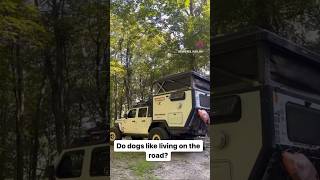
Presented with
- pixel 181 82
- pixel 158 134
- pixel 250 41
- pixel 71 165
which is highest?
pixel 250 41

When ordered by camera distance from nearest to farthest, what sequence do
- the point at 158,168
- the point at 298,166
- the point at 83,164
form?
the point at 158,168 → the point at 298,166 → the point at 83,164

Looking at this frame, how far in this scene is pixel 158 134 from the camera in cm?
318

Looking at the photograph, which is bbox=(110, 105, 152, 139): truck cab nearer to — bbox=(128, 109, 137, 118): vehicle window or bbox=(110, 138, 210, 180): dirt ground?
bbox=(128, 109, 137, 118): vehicle window

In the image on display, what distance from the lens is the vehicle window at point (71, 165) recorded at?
Result: 347 centimetres

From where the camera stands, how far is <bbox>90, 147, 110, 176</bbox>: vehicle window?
327cm

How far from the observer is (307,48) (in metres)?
3.48

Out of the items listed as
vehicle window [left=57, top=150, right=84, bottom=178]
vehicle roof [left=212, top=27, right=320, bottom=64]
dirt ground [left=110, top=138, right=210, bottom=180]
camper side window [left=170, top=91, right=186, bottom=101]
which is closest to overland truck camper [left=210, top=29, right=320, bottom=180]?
vehicle roof [left=212, top=27, right=320, bottom=64]

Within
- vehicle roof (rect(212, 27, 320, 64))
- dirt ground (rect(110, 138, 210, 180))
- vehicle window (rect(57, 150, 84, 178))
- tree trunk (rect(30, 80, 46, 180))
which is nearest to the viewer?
dirt ground (rect(110, 138, 210, 180))

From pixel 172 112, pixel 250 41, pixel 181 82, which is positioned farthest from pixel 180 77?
pixel 250 41

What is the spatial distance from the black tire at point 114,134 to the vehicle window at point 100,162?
4.8 inches

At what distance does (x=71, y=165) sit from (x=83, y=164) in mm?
99

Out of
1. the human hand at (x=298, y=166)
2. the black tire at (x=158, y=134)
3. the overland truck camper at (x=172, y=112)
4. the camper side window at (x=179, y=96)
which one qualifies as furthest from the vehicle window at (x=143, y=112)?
the human hand at (x=298, y=166)

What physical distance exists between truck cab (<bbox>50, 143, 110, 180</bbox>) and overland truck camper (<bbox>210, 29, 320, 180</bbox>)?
81cm

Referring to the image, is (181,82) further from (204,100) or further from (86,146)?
(86,146)
